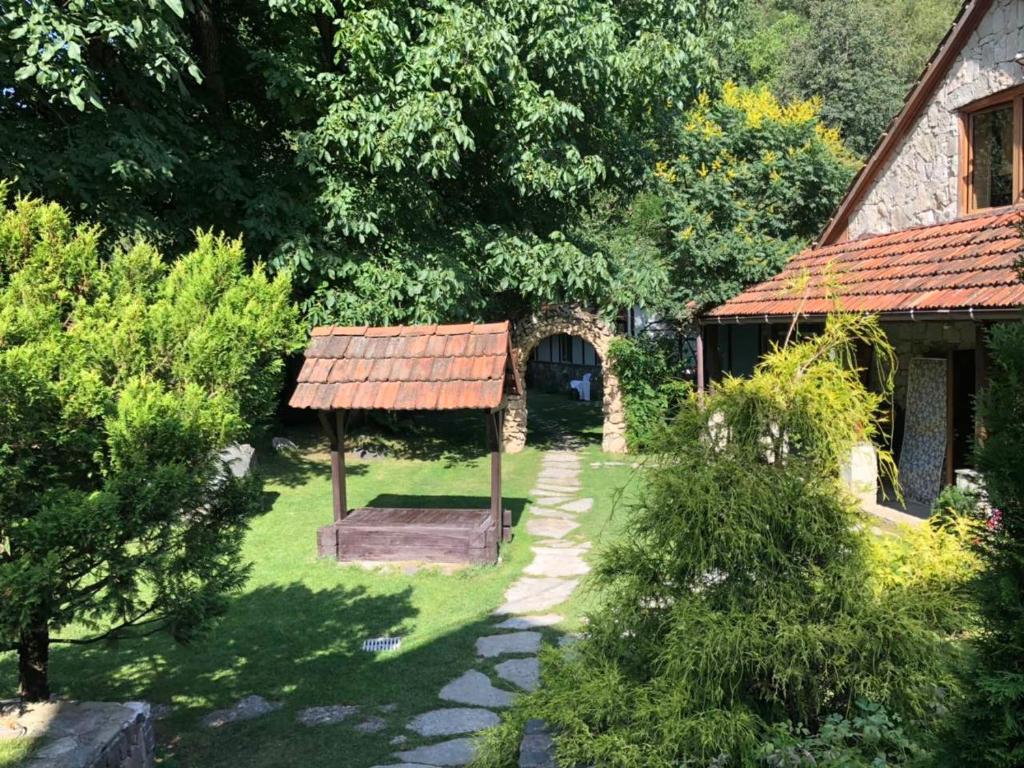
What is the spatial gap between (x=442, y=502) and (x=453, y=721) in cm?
650

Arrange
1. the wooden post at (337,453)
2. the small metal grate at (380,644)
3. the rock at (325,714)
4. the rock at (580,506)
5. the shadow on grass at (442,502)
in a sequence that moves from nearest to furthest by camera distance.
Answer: the rock at (325,714) → the small metal grate at (380,644) → the wooden post at (337,453) → the rock at (580,506) → the shadow on grass at (442,502)

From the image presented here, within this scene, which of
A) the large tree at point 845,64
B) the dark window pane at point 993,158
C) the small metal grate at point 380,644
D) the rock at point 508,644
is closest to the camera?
the rock at point 508,644

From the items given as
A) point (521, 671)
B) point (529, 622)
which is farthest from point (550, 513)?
point (521, 671)

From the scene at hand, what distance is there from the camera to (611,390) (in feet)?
50.9

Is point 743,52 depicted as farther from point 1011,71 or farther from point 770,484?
point 770,484

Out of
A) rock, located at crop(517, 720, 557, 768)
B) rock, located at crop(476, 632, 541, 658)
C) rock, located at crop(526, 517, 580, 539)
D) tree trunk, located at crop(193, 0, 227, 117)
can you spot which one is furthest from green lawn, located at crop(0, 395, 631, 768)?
tree trunk, located at crop(193, 0, 227, 117)

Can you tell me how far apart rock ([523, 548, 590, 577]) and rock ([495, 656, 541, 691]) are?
219 centimetres

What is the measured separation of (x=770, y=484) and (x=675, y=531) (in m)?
0.50

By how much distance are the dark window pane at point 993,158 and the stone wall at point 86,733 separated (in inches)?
387

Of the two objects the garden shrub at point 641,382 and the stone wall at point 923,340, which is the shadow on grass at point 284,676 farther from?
the garden shrub at point 641,382

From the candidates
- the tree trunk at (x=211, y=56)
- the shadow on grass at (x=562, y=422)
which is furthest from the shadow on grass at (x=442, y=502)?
the tree trunk at (x=211, y=56)

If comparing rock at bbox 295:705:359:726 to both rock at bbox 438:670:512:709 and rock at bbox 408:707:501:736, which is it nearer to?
rock at bbox 408:707:501:736

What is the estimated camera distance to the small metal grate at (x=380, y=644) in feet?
19.9

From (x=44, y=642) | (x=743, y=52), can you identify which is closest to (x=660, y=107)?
(x=44, y=642)
